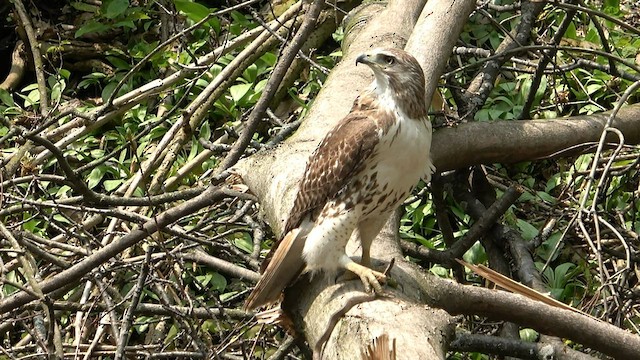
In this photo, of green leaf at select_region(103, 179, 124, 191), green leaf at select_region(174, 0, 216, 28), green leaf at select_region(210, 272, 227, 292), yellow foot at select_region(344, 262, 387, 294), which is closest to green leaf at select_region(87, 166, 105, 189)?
green leaf at select_region(103, 179, 124, 191)

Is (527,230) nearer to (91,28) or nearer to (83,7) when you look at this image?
(91,28)

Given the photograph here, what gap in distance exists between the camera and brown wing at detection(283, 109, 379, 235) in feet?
10.2

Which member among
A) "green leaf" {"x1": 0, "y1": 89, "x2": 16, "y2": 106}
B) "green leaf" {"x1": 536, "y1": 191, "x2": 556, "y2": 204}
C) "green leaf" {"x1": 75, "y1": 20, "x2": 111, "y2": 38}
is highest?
"green leaf" {"x1": 75, "y1": 20, "x2": 111, "y2": 38}

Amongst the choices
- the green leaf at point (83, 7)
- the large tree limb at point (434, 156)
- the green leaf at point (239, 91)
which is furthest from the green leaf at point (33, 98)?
the large tree limb at point (434, 156)

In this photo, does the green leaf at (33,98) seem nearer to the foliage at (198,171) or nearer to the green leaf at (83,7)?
the foliage at (198,171)

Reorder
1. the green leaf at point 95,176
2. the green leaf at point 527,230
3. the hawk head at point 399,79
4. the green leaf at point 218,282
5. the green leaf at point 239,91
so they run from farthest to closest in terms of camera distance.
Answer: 1. the green leaf at point 239,91
2. the green leaf at point 95,176
3. the green leaf at point 218,282
4. the green leaf at point 527,230
5. the hawk head at point 399,79

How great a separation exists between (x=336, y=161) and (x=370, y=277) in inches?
17.1

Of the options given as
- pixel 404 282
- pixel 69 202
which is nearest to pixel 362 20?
pixel 69 202

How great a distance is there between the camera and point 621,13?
576cm

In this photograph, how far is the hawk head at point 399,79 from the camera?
3254 mm

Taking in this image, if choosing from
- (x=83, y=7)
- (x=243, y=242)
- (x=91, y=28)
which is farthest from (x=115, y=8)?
(x=243, y=242)

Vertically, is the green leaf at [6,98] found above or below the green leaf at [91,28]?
below

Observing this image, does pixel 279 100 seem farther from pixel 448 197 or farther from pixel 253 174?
pixel 253 174

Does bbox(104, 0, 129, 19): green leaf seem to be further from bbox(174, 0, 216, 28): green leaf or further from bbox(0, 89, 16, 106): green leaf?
bbox(0, 89, 16, 106): green leaf
